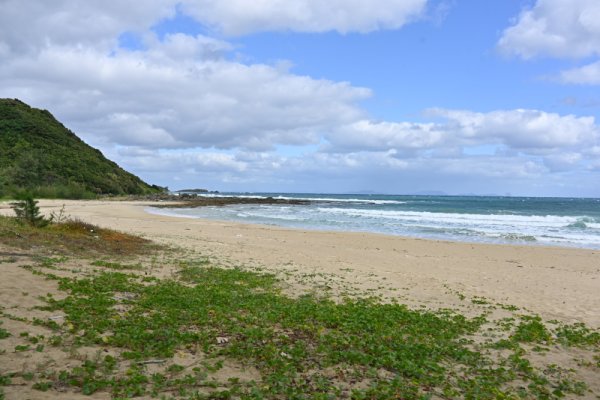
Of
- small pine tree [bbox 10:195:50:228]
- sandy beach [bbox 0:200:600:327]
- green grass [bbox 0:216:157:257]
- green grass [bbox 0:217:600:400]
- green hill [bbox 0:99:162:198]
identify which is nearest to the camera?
green grass [bbox 0:217:600:400]

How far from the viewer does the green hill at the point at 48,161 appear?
59.5 metres

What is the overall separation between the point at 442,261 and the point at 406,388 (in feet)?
44.4

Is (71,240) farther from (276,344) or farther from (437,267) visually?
(437,267)

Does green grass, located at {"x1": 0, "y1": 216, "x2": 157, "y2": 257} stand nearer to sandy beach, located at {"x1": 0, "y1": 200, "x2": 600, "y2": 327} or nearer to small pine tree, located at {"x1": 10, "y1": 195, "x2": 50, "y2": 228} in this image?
small pine tree, located at {"x1": 10, "y1": 195, "x2": 50, "y2": 228}

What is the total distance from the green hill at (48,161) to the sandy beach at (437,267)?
134ft

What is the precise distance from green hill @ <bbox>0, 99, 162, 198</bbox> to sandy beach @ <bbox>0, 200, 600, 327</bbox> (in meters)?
40.9

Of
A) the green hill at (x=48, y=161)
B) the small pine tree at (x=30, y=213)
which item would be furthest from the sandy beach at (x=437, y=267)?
the green hill at (x=48, y=161)

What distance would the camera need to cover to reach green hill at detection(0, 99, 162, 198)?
5947cm

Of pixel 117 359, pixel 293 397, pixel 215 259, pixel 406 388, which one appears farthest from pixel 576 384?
pixel 215 259

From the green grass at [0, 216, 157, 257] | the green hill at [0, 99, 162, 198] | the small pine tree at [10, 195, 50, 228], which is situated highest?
the green hill at [0, 99, 162, 198]

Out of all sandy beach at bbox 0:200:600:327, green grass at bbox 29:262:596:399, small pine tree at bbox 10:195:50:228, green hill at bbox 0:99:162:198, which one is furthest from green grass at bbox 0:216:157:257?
green hill at bbox 0:99:162:198

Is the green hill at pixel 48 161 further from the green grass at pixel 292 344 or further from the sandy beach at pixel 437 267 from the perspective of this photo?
the green grass at pixel 292 344

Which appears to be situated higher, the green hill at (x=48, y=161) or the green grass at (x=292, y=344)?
the green hill at (x=48, y=161)

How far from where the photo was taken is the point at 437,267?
17.0 meters
